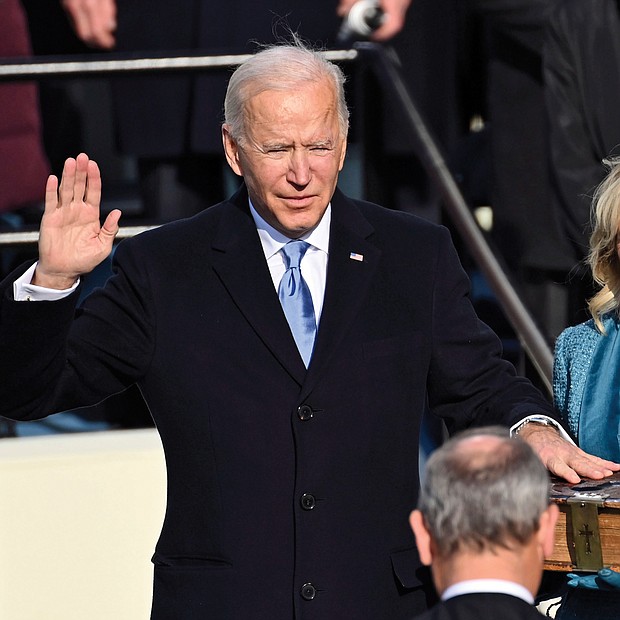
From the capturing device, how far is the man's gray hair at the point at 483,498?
6.10ft

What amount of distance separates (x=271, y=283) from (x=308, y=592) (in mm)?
559

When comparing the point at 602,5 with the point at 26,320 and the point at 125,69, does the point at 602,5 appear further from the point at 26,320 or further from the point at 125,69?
the point at 26,320

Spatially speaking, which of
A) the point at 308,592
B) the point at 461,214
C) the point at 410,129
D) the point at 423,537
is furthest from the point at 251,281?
the point at 410,129

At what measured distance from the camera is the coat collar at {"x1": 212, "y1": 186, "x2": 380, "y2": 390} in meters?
2.54

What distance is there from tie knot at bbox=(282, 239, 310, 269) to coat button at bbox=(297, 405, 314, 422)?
0.28 metres

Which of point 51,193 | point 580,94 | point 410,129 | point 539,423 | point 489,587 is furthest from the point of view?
point 580,94

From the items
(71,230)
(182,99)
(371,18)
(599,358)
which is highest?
(371,18)

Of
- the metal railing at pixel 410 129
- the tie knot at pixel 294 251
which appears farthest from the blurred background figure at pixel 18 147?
the tie knot at pixel 294 251

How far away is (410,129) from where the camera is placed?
13.5 feet

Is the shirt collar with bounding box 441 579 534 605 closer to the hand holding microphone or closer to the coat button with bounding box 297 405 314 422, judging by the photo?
the coat button with bounding box 297 405 314 422

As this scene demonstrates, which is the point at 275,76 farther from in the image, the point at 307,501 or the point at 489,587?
the point at 489,587

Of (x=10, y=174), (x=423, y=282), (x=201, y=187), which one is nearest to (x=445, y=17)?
(x=201, y=187)

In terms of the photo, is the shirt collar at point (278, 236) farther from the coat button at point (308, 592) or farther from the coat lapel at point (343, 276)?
the coat button at point (308, 592)

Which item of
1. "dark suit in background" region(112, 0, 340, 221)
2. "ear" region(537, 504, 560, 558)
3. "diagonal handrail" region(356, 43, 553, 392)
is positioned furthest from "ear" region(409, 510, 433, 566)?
"dark suit in background" region(112, 0, 340, 221)
